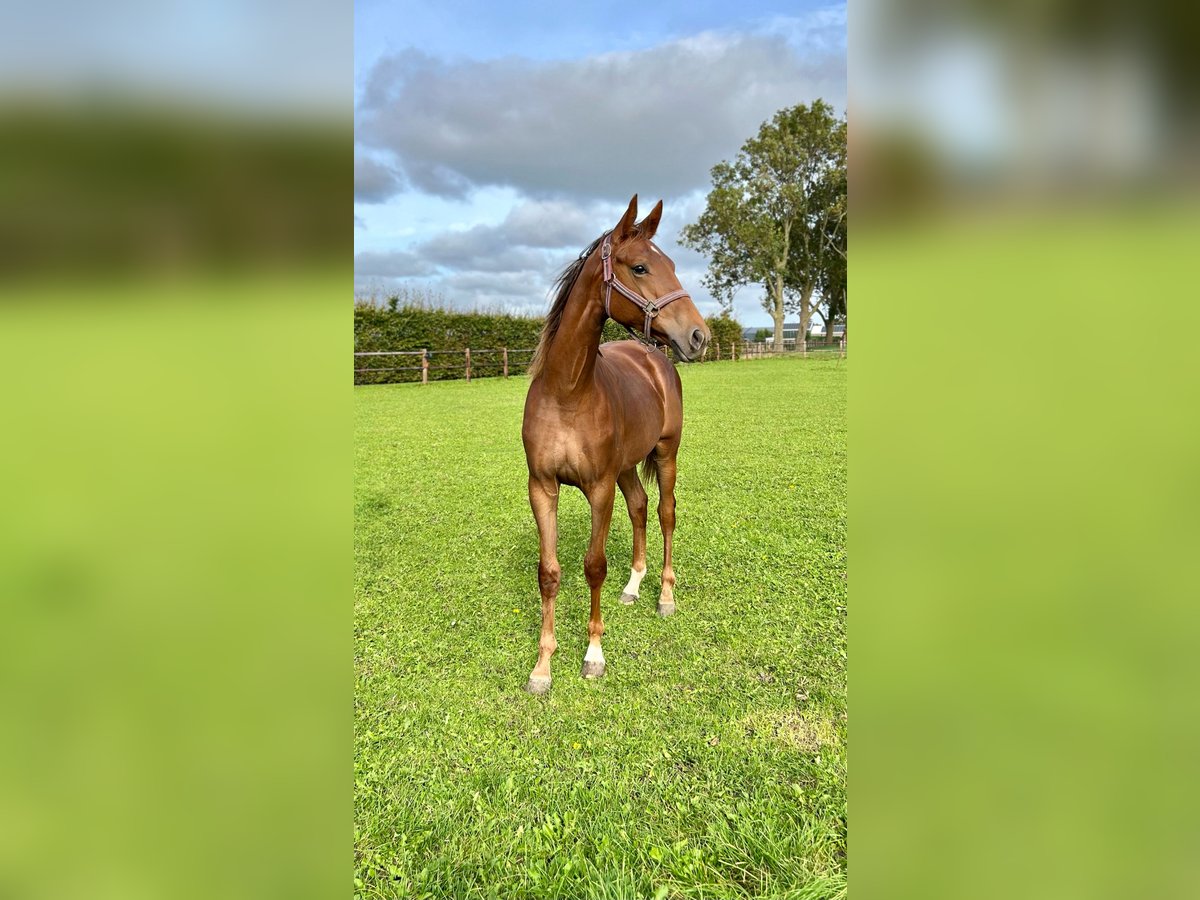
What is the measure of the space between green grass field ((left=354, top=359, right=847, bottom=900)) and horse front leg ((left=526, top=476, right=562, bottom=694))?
0.10 m

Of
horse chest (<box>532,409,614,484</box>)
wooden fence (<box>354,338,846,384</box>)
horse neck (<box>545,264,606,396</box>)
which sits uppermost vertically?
wooden fence (<box>354,338,846,384</box>)

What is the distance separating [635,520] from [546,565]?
1.09 meters

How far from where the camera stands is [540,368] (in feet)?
10.4

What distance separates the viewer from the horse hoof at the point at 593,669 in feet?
11.0

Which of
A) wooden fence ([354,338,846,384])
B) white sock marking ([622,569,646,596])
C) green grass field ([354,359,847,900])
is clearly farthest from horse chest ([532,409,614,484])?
wooden fence ([354,338,846,384])
